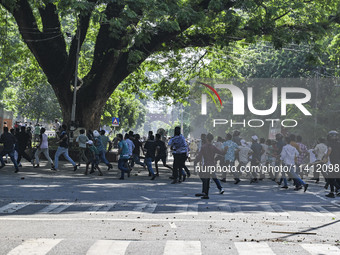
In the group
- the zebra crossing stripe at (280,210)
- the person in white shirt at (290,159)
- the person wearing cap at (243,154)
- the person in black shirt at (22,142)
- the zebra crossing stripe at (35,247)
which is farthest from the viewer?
the person in black shirt at (22,142)

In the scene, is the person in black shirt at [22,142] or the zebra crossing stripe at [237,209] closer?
the zebra crossing stripe at [237,209]

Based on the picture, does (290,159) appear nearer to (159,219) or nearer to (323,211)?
(323,211)

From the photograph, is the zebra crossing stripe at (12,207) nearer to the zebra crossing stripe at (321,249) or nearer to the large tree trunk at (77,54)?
the zebra crossing stripe at (321,249)

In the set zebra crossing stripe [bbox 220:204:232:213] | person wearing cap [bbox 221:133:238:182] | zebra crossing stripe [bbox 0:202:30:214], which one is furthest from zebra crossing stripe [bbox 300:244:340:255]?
person wearing cap [bbox 221:133:238:182]

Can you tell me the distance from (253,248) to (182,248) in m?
0.91

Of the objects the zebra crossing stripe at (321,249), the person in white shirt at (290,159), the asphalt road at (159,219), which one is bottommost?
the zebra crossing stripe at (321,249)

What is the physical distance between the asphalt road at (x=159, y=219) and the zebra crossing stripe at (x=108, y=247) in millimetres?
12

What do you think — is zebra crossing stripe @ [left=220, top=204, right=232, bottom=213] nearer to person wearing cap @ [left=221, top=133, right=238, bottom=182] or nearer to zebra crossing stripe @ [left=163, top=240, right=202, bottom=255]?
zebra crossing stripe @ [left=163, top=240, right=202, bottom=255]

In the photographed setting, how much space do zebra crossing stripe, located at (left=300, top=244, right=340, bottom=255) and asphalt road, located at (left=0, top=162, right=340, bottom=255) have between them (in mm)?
12

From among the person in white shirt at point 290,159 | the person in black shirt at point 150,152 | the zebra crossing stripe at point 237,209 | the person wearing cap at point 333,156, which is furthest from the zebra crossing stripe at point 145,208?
the person in black shirt at point 150,152

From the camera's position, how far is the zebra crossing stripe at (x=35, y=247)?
26.0ft

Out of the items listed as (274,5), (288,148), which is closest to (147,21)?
(274,5)

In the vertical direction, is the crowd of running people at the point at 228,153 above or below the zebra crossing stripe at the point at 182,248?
above

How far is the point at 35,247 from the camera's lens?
8328mm
